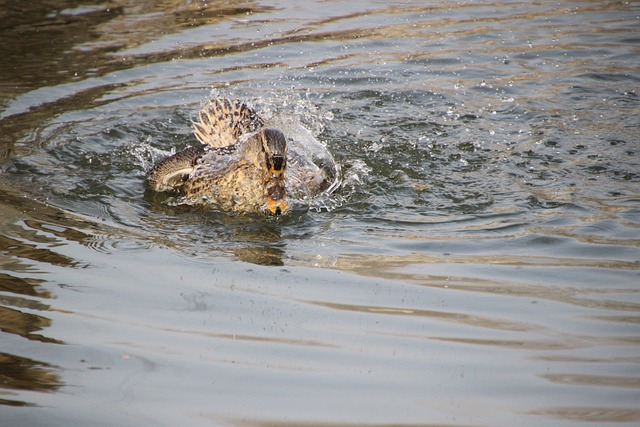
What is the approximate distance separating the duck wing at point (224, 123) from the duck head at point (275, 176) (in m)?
1.36

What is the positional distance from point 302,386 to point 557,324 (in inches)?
58.6

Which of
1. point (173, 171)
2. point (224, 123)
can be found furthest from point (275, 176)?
point (224, 123)

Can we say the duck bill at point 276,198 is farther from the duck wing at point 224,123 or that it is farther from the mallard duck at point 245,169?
the duck wing at point 224,123

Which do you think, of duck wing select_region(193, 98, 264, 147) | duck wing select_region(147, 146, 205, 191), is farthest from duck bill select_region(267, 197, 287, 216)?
duck wing select_region(193, 98, 264, 147)

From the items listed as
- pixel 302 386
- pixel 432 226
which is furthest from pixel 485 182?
pixel 302 386

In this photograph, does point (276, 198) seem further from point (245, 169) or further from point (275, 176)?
point (245, 169)

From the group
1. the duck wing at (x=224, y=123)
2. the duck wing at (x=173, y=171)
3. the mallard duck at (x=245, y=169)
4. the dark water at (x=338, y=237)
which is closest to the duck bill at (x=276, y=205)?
the mallard duck at (x=245, y=169)

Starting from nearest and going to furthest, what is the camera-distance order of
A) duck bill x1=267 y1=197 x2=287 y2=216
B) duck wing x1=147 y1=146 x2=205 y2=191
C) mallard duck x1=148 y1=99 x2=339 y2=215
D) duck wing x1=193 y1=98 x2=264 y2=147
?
duck bill x1=267 y1=197 x2=287 y2=216, mallard duck x1=148 y1=99 x2=339 y2=215, duck wing x1=147 y1=146 x2=205 y2=191, duck wing x1=193 y1=98 x2=264 y2=147

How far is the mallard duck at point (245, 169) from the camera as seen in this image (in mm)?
6391

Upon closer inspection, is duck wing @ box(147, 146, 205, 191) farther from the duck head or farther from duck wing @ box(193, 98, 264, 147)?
the duck head

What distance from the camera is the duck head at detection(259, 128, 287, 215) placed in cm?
624

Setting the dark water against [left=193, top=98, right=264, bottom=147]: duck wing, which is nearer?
the dark water

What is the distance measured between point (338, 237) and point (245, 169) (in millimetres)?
1352

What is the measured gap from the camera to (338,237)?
5.80 m
